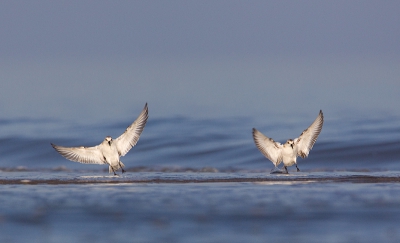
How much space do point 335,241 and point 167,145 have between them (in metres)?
15.1

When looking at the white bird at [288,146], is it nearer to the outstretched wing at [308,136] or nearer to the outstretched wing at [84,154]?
the outstretched wing at [308,136]

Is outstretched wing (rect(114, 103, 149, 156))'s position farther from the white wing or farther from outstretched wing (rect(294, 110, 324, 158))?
outstretched wing (rect(294, 110, 324, 158))

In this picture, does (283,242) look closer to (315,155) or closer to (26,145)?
(315,155)

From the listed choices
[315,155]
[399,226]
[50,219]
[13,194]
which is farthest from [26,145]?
[399,226]

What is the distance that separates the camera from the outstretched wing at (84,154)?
17.5 meters

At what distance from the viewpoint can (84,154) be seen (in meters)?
17.8

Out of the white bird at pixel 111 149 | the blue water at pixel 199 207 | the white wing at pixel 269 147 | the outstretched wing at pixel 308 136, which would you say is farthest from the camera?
the outstretched wing at pixel 308 136

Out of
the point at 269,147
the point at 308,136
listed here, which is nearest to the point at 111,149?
the point at 269,147

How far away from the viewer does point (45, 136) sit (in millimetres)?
26672

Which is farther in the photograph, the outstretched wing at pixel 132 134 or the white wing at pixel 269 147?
the white wing at pixel 269 147

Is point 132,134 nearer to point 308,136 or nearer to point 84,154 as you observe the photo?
point 84,154

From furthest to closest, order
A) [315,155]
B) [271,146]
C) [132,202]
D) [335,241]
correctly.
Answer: [315,155], [271,146], [132,202], [335,241]

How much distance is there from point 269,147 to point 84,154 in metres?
4.02

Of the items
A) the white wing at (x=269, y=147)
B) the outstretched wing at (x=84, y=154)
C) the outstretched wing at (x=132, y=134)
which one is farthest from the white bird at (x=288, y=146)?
the outstretched wing at (x=84, y=154)
